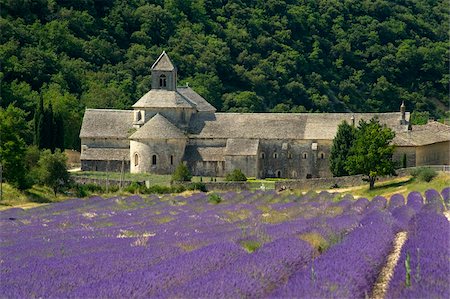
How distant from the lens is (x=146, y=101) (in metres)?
69.2

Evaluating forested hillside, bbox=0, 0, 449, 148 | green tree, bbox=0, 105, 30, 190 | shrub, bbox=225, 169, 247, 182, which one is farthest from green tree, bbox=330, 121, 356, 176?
forested hillside, bbox=0, 0, 449, 148

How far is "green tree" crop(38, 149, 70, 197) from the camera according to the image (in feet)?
160

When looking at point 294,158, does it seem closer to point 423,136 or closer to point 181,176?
point 423,136

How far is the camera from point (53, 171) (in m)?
48.8

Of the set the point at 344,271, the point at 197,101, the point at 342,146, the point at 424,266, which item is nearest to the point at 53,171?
the point at 342,146

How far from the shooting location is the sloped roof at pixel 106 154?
222ft

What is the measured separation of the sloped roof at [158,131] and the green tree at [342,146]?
543 inches

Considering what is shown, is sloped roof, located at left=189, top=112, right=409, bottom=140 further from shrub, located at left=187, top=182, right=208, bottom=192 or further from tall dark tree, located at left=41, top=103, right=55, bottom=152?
tall dark tree, located at left=41, top=103, right=55, bottom=152

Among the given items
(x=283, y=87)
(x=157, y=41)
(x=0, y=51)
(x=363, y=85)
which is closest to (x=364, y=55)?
(x=363, y=85)

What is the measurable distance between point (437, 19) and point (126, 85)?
279 feet

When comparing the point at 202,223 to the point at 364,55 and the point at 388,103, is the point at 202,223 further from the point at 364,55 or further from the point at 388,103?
the point at 364,55

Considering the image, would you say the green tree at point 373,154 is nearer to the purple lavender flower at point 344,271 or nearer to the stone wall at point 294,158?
the stone wall at point 294,158

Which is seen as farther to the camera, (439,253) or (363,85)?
(363,85)

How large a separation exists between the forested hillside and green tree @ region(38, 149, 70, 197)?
98.1 feet
